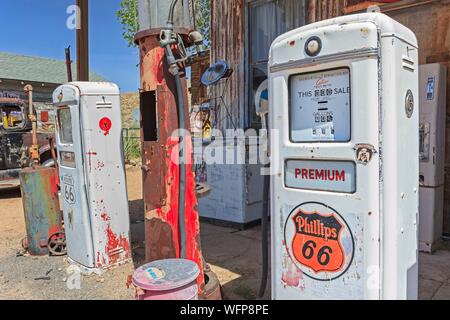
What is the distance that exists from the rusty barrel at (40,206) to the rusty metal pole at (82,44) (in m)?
1.47

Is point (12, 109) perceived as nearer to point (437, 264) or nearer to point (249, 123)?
point (249, 123)

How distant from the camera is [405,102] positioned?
2.10 m

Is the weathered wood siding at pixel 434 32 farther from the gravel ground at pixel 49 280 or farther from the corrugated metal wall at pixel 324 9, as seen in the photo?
the gravel ground at pixel 49 280

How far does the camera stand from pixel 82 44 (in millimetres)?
5355

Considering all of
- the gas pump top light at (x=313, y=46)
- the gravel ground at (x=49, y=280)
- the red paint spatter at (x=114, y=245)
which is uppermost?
the gas pump top light at (x=313, y=46)

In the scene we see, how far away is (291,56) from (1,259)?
4388 mm

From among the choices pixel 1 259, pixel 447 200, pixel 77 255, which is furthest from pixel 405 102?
pixel 1 259

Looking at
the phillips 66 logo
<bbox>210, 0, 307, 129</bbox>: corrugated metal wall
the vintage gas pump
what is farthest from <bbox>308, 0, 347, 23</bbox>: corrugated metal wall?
the phillips 66 logo

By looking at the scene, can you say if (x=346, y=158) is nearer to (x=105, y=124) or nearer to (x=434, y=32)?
(x=105, y=124)

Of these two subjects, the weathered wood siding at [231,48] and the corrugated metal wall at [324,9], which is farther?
Answer: the weathered wood siding at [231,48]

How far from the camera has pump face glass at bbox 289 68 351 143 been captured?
2.06m

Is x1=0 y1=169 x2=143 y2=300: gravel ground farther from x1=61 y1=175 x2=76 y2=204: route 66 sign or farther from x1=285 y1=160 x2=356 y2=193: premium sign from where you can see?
x1=285 y1=160 x2=356 y2=193: premium sign

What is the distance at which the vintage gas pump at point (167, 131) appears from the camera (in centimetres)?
294

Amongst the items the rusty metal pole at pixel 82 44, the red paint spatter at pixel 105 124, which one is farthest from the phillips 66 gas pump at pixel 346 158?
the rusty metal pole at pixel 82 44
